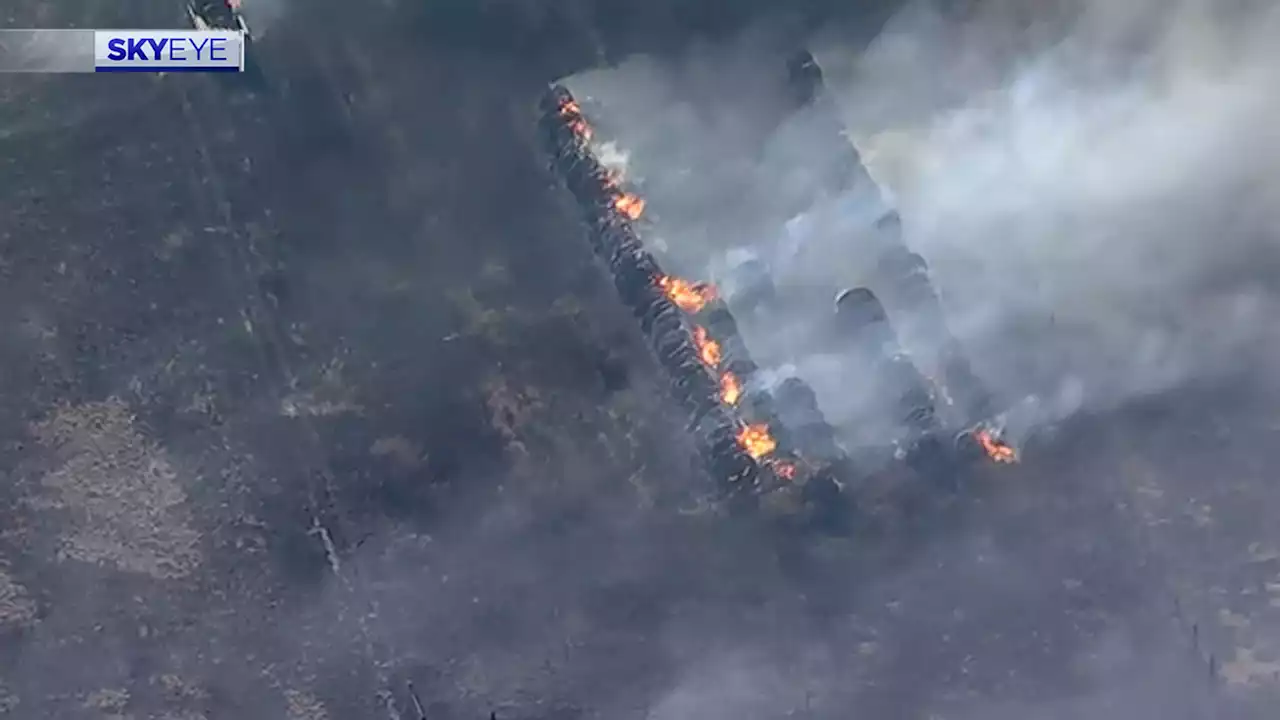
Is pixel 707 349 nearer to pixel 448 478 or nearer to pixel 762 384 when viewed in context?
pixel 762 384

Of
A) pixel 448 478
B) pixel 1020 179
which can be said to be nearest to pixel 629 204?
pixel 448 478

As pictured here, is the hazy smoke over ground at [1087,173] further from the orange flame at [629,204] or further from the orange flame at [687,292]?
the orange flame at [629,204]

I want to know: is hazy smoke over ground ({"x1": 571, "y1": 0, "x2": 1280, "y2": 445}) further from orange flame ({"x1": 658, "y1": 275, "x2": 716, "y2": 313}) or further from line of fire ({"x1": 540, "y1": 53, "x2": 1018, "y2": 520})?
line of fire ({"x1": 540, "y1": 53, "x2": 1018, "y2": 520})

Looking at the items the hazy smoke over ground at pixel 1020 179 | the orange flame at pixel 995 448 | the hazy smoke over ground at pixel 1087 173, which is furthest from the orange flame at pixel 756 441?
the hazy smoke over ground at pixel 1087 173

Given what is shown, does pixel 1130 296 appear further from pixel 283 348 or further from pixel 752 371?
pixel 283 348

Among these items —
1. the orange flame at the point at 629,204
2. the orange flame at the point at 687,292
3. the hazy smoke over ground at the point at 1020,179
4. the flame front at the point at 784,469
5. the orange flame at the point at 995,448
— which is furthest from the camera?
the orange flame at the point at 629,204

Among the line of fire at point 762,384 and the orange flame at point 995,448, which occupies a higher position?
the line of fire at point 762,384
